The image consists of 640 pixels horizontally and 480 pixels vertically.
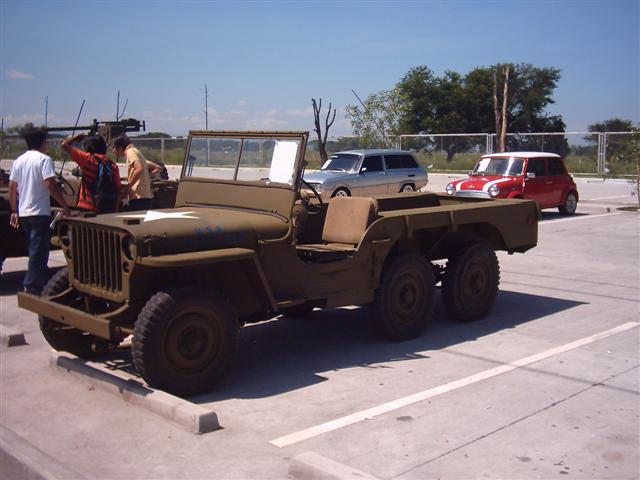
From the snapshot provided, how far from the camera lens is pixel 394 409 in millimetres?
5539

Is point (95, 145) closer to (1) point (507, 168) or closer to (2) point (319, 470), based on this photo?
(2) point (319, 470)

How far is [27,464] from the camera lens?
4609mm

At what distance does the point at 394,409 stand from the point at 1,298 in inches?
242

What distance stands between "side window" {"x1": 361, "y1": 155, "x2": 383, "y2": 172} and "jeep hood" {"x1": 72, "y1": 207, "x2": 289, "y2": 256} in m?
14.2

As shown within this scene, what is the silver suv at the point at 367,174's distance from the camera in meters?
19.8

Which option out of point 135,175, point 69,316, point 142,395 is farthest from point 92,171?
point 142,395

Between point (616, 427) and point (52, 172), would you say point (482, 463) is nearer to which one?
point (616, 427)

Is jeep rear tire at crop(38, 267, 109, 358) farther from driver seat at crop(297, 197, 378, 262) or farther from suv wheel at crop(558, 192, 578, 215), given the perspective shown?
suv wheel at crop(558, 192, 578, 215)

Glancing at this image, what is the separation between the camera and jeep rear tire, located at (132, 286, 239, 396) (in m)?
5.44

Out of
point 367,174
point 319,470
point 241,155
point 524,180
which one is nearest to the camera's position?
point 319,470

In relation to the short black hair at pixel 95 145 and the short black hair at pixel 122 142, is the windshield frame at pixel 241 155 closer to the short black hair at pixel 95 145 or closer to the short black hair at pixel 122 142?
the short black hair at pixel 95 145

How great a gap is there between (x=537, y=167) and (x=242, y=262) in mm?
14139

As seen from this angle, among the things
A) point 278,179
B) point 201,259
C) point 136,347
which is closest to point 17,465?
point 136,347

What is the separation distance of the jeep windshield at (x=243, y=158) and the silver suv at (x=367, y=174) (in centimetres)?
1169
